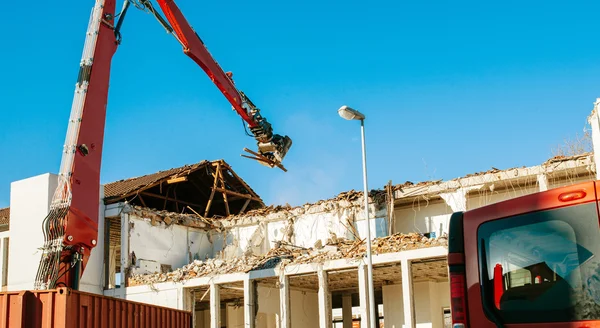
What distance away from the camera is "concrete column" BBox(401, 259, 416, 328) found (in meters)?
20.6

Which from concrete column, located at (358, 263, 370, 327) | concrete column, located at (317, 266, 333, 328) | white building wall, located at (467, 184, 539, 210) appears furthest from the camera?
white building wall, located at (467, 184, 539, 210)

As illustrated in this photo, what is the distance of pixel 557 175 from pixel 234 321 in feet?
48.5

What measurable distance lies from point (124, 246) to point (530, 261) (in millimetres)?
22846

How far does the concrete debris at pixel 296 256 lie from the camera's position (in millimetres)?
21453

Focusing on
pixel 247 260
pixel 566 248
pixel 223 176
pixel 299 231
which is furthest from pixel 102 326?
pixel 223 176

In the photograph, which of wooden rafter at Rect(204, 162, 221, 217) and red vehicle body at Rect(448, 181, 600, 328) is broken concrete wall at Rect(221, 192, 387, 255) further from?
red vehicle body at Rect(448, 181, 600, 328)

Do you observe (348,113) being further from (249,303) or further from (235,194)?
(235,194)

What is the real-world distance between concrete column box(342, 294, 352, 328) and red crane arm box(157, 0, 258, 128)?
11481mm

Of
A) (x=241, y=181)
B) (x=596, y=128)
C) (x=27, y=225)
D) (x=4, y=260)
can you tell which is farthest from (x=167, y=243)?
(x=596, y=128)

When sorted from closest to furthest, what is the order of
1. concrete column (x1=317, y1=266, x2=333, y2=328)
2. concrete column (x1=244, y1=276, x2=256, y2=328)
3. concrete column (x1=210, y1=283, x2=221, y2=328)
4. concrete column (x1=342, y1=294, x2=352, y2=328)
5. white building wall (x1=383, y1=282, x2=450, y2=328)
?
concrete column (x1=317, y1=266, x2=333, y2=328)
concrete column (x1=244, y1=276, x2=256, y2=328)
concrete column (x1=210, y1=283, x2=221, y2=328)
white building wall (x1=383, y1=282, x2=450, y2=328)
concrete column (x1=342, y1=294, x2=352, y2=328)

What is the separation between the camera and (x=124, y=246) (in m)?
26.1

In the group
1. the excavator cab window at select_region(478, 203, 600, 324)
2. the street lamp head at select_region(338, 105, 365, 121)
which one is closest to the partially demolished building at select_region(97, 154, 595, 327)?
the street lamp head at select_region(338, 105, 365, 121)

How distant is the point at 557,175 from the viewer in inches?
940

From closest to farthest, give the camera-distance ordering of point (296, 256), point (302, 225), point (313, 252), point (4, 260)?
point (313, 252) < point (296, 256) < point (4, 260) < point (302, 225)
